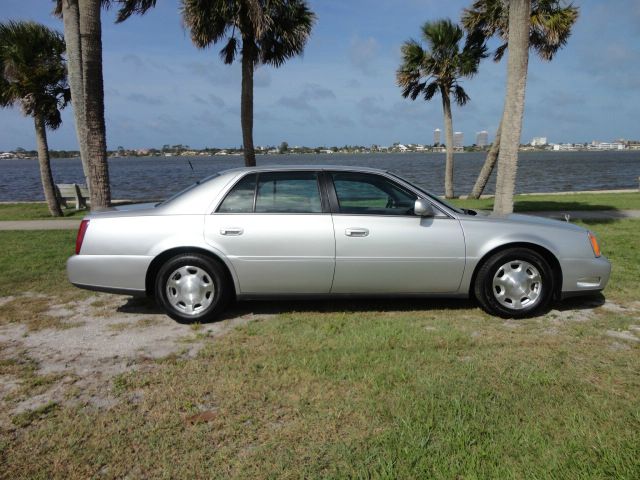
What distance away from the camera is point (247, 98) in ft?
47.9

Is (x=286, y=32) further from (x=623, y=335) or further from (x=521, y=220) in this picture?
(x=623, y=335)

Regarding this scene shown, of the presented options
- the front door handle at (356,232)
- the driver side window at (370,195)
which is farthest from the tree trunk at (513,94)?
the front door handle at (356,232)

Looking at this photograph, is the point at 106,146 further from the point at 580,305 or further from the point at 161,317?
the point at 580,305

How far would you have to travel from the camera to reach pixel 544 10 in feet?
52.4

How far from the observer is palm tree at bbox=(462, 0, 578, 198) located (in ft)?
50.6

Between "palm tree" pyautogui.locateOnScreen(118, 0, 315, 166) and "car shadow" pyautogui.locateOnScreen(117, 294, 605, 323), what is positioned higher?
"palm tree" pyautogui.locateOnScreen(118, 0, 315, 166)

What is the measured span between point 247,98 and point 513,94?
25.9 feet

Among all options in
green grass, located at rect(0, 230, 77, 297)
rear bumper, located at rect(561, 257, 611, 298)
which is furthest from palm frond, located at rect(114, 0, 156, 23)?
rear bumper, located at rect(561, 257, 611, 298)

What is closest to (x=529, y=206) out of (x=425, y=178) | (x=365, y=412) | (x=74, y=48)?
(x=74, y=48)

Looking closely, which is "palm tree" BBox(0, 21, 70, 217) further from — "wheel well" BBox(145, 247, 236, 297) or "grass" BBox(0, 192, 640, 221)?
"wheel well" BBox(145, 247, 236, 297)

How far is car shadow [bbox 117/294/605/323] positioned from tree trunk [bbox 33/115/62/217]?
12.5m

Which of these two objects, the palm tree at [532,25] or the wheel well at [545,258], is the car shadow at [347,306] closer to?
the wheel well at [545,258]

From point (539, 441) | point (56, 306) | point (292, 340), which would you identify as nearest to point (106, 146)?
point (56, 306)

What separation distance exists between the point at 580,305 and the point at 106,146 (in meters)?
7.68
